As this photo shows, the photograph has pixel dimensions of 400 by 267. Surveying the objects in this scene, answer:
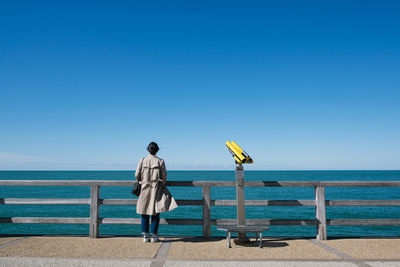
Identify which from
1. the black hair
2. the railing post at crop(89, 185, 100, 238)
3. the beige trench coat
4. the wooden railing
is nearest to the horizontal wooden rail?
the wooden railing

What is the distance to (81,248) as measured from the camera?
473cm

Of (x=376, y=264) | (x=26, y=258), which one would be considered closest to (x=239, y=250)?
(x=376, y=264)

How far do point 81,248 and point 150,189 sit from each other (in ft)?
5.00

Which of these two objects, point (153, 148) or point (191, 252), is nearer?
point (191, 252)

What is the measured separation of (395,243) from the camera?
16.7 ft

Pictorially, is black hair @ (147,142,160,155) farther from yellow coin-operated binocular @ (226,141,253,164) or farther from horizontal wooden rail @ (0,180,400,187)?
yellow coin-operated binocular @ (226,141,253,164)

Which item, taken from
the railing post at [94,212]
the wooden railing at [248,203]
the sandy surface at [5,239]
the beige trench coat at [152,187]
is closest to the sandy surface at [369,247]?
the wooden railing at [248,203]

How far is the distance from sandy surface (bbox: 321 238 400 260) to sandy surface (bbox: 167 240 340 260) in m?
0.42

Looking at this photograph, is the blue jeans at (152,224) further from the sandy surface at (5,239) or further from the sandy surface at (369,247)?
the sandy surface at (369,247)

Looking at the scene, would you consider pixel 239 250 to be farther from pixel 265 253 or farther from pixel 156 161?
pixel 156 161

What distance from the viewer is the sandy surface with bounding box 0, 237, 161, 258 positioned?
4340mm

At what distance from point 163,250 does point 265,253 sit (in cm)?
168

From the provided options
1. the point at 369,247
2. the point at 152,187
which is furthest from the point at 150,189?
the point at 369,247

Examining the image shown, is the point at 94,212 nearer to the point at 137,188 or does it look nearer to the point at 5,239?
the point at 137,188
